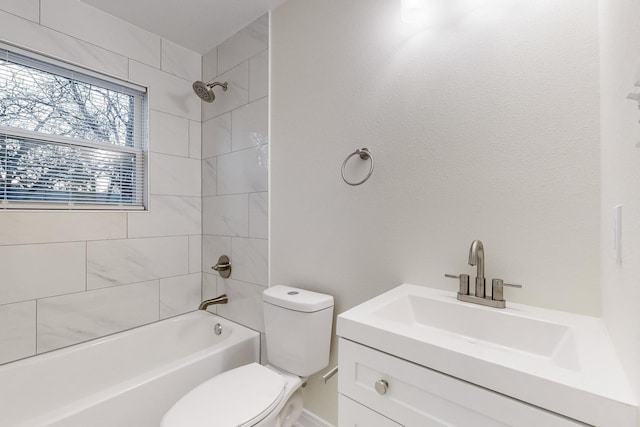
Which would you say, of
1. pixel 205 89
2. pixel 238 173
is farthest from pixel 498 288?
pixel 205 89

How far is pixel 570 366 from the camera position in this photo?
2.31ft

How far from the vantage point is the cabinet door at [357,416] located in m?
0.79

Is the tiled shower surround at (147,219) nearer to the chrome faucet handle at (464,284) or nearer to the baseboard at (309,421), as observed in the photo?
the baseboard at (309,421)

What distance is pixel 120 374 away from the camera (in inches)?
68.7

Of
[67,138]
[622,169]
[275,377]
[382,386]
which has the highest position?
[67,138]

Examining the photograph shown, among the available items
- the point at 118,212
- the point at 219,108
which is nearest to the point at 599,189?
the point at 219,108

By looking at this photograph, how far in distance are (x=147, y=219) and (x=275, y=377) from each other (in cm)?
142

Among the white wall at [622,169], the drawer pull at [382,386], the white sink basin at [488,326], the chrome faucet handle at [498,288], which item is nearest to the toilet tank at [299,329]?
the white sink basin at [488,326]

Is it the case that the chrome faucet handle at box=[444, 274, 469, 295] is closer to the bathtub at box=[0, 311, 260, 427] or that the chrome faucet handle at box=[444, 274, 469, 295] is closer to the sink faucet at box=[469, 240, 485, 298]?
the sink faucet at box=[469, 240, 485, 298]

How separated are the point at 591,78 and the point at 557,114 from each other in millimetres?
125

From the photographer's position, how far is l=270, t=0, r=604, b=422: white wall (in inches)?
36.3

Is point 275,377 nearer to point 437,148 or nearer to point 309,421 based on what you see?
point 309,421

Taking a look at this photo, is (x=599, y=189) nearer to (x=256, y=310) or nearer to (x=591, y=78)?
(x=591, y=78)

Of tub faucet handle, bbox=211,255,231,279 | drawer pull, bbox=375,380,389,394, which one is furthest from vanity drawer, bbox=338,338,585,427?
tub faucet handle, bbox=211,255,231,279
